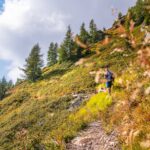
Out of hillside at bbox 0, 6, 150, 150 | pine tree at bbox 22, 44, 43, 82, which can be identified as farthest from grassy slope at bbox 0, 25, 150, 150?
pine tree at bbox 22, 44, 43, 82

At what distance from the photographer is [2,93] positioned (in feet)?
225

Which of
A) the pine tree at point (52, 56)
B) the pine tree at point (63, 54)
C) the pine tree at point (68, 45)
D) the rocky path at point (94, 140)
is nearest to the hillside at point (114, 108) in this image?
the rocky path at point (94, 140)

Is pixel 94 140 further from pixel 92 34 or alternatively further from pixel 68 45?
pixel 92 34

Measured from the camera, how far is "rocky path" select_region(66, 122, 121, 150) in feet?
31.0

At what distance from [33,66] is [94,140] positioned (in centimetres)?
5645

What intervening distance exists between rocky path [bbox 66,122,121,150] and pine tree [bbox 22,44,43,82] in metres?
52.3

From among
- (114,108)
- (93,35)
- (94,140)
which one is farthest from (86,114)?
(93,35)

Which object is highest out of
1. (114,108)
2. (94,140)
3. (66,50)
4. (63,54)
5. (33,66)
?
(66,50)

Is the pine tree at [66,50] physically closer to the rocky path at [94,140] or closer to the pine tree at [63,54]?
the pine tree at [63,54]

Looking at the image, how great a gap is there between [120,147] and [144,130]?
122 inches

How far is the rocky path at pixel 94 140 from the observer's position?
944 cm

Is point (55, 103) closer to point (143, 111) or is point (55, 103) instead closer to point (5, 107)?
point (5, 107)

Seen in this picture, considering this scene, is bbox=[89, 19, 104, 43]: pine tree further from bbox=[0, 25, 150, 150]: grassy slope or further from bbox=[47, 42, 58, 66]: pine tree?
bbox=[0, 25, 150, 150]: grassy slope

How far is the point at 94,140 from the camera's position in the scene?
10438 mm
